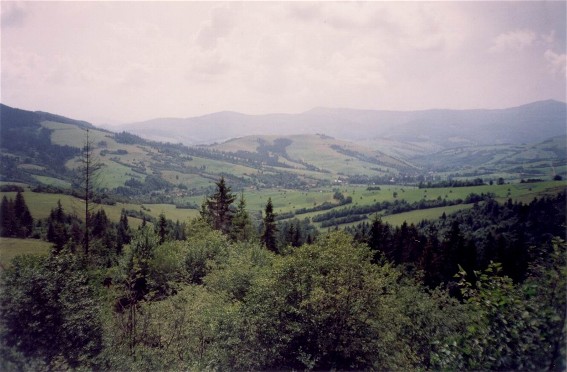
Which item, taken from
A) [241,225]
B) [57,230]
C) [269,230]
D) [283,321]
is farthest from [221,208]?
[57,230]

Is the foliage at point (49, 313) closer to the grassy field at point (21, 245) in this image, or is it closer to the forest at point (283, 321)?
the forest at point (283, 321)

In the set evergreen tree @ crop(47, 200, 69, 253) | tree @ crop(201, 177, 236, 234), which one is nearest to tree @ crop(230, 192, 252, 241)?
tree @ crop(201, 177, 236, 234)

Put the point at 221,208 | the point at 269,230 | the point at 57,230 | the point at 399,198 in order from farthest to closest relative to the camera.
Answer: the point at 399,198
the point at 57,230
the point at 269,230
the point at 221,208

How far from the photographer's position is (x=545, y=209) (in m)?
80.4

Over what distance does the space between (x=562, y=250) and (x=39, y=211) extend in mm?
135845

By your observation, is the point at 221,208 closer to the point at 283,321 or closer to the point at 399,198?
the point at 283,321

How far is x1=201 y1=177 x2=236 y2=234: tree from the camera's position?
50119 mm

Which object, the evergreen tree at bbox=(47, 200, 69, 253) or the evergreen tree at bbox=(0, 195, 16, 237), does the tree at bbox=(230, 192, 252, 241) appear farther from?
the evergreen tree at bbox=(0, 195, 16, 237)

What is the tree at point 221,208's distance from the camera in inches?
1973

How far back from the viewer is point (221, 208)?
166 feet

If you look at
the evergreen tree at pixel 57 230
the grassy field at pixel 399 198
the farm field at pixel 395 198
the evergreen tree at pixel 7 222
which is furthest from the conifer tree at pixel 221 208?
the evergreen tree at pixel 7 222

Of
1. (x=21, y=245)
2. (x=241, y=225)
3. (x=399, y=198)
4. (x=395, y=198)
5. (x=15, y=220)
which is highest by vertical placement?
(x=241, y=225)

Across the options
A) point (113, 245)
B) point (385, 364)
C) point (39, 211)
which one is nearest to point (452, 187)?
point (113, 245)

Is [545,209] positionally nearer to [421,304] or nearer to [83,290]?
[421,304]
